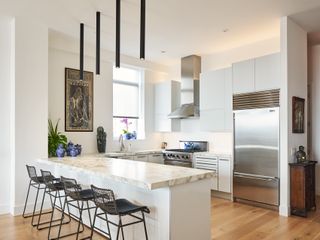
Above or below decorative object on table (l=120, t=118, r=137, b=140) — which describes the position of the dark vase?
below

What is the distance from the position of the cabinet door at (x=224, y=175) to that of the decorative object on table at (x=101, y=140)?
8.13ft

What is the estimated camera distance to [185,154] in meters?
5.74

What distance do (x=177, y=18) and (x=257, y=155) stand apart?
8.84 feet

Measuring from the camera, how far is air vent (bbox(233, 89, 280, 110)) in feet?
14.2

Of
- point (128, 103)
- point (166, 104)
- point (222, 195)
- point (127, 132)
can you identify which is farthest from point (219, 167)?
point (128, 103)

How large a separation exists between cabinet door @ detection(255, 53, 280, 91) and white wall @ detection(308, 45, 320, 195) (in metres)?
1.74

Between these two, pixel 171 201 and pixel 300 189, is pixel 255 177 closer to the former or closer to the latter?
pixel 300 189

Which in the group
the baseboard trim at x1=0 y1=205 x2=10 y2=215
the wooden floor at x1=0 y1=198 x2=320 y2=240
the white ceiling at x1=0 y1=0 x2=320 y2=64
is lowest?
the wooden floor at x1=0 y1=198 x2=320 y2=240

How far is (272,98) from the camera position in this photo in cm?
435

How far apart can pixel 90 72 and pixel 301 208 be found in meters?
4.71

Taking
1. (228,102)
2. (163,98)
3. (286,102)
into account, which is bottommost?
(286,102)

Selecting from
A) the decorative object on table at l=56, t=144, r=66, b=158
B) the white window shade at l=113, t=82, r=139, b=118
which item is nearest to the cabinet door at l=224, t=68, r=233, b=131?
the white window shade at l=113, t=82, r=139, b=118

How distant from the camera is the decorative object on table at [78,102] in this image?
17.3 feet

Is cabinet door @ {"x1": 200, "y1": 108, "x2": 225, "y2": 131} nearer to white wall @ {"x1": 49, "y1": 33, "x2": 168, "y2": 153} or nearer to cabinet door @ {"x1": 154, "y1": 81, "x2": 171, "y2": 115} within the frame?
cabinet door @ {"x1": 154, "y1": 81, "x2": 171, "y2": 115}
